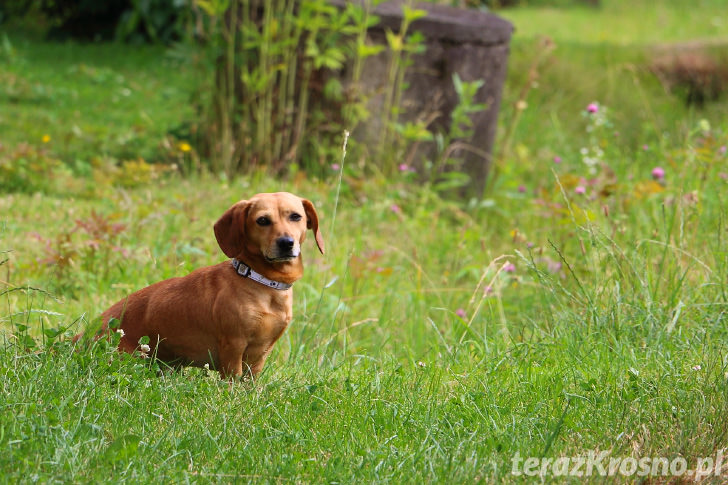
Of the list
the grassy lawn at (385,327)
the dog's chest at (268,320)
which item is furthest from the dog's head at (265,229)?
the grassy lawn at (385,327)

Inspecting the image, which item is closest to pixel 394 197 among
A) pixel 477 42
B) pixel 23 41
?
pixel 477 42

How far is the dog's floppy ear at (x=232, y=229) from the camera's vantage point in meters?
2.99

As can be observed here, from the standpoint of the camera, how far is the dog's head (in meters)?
2.90

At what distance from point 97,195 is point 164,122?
261 centimetres

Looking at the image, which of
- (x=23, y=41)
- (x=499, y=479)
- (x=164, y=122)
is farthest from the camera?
(x=23, y=41)

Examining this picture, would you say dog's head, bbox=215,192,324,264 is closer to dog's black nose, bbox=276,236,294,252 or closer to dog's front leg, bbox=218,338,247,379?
dog's black nose, bbox=276,236,294,252

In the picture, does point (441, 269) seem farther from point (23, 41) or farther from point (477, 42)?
point (23, 41)

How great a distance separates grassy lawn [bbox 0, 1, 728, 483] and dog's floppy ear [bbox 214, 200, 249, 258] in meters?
0.46

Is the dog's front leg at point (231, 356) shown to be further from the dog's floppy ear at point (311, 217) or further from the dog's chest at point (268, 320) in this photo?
the dog's floppy ear at point (311, 217)

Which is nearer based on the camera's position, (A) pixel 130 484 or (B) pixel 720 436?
(A) pixel 130 484

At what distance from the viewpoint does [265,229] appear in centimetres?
293

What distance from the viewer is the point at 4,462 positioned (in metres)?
2.42

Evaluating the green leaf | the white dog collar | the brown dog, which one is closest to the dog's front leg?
the brown dog

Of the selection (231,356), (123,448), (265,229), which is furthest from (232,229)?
(123,448)
